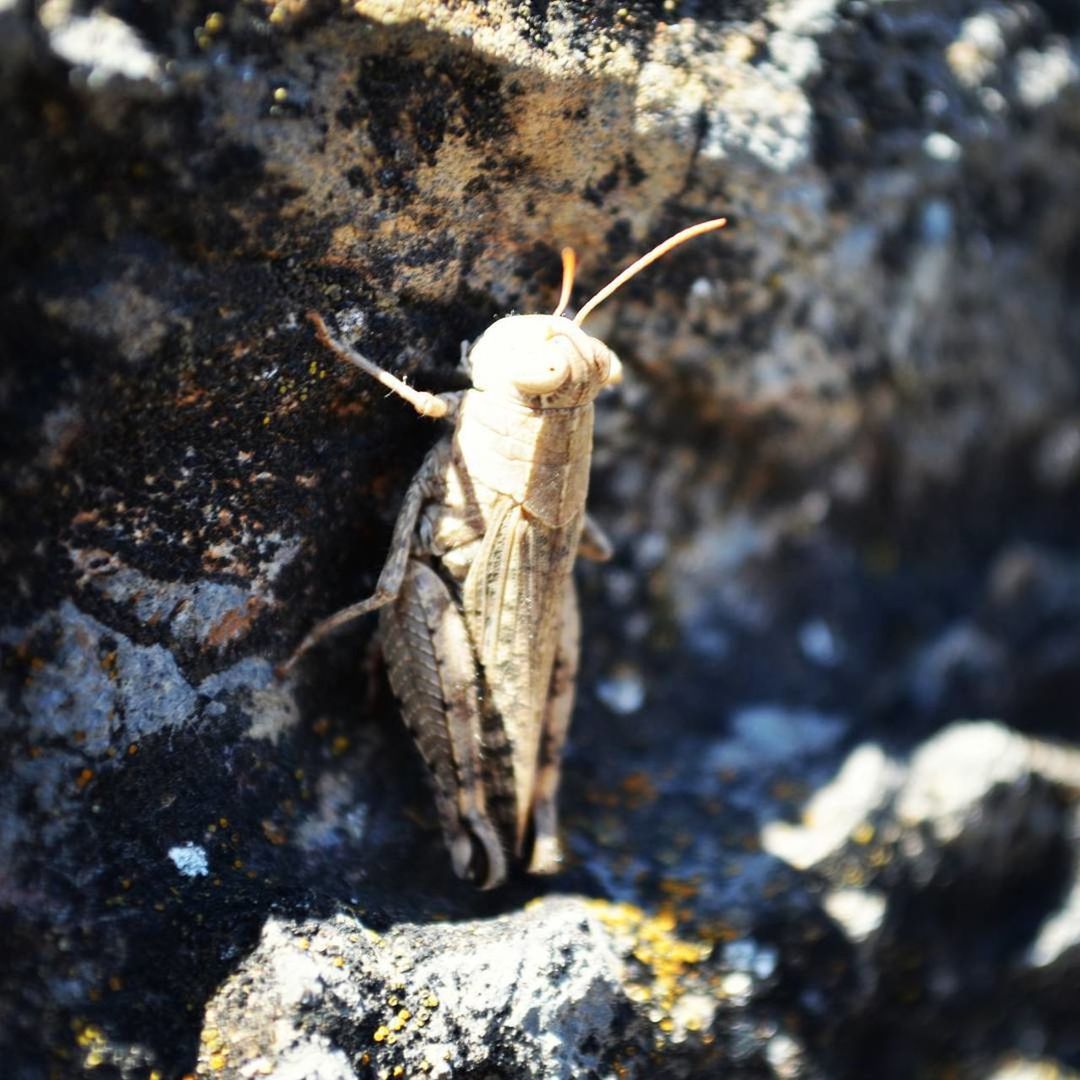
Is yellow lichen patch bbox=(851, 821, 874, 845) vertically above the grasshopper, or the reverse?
the grasshopper

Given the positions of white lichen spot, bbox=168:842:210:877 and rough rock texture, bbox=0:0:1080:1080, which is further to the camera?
white lichen spot, bbox=168:842:210:877

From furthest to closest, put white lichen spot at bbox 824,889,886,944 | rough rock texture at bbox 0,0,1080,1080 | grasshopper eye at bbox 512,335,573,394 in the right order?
white lichen spot at bbox 824,889,886,944 → grasshopper eye at bbox 512,335,573,394 → rough rock texture at bbox 0,0,1080,1080

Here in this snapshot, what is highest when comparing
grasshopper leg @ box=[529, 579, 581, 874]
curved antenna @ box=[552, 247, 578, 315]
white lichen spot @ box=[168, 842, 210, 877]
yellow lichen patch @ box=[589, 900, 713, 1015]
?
curved antenna @ box=[552, 247, 578, 315]

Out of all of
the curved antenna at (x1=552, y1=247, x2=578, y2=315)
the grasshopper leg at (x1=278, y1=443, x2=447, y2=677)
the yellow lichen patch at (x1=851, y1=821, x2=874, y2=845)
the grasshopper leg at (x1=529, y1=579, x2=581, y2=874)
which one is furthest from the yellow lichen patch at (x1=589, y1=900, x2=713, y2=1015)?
the curved antenna at (x1=552, y1=247, x2=578, y2=315)

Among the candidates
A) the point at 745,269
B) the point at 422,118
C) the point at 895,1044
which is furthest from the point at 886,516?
the point at 422,118

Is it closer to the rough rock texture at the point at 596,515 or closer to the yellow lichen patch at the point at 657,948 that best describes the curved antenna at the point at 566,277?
Result: the rough rock texture at the point at 596,515

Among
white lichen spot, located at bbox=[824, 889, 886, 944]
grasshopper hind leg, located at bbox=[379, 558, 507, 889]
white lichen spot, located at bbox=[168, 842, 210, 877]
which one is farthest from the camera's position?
white lichen spot, located at bbox=[824, 889, 886, 944]

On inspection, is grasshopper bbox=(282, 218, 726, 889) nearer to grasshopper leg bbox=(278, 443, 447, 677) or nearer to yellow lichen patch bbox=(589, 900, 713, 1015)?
grasshopper leg bbox=(278, 443, 447, 677)

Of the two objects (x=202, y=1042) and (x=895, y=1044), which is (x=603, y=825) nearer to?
(x=895, y=1044)
